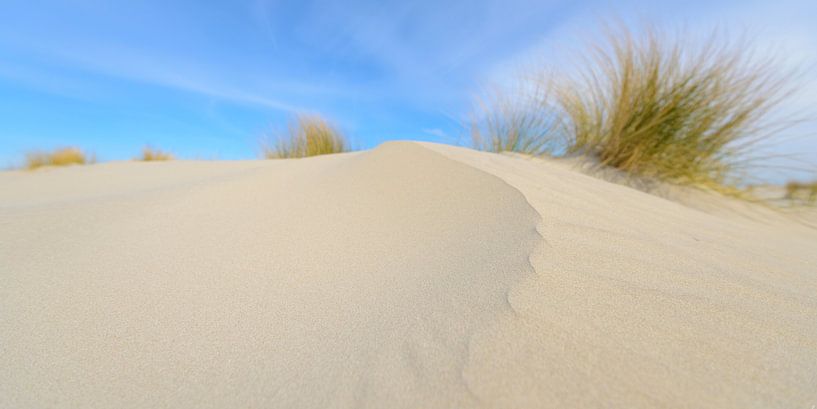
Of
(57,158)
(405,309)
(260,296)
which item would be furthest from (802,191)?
(57,158)

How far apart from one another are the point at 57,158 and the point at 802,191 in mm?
10794

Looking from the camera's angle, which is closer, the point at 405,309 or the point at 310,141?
the point at 405,309

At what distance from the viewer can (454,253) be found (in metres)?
0.97

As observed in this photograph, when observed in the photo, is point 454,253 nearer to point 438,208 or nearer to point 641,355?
point 438,208

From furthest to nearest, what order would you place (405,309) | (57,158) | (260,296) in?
1. (57,158)
2. (260,296)
3. (405,309)

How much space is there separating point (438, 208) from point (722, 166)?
137 inches

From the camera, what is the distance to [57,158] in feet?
18.4

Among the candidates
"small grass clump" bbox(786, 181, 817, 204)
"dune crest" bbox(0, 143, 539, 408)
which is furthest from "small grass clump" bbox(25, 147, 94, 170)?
"small grass clump" bbox(786, 181, 817, 204)

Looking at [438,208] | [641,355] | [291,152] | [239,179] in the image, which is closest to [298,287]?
[438,208]

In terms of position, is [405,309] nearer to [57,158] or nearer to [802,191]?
[802,191]

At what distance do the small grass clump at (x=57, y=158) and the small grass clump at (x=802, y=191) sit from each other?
10.3 meters

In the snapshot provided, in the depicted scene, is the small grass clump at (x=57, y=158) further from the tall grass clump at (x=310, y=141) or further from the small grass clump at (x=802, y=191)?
the small grass clump at (x=802, y=191)

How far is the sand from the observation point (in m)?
0.53

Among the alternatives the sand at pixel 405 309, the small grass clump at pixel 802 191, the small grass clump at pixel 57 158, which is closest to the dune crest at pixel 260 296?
the sand at pixel 405 309
